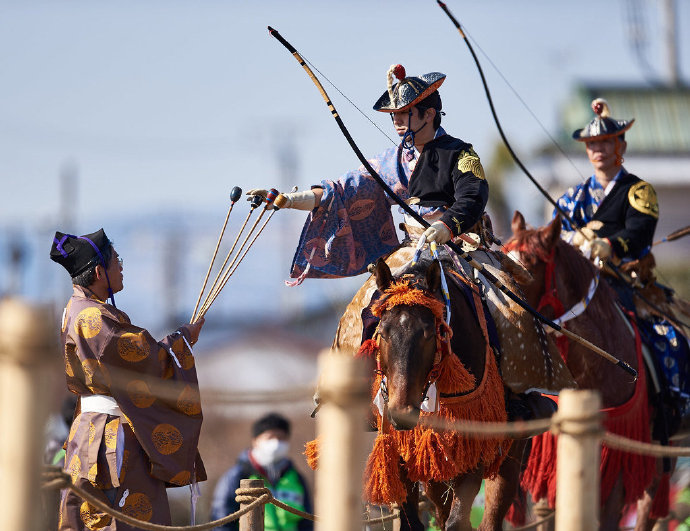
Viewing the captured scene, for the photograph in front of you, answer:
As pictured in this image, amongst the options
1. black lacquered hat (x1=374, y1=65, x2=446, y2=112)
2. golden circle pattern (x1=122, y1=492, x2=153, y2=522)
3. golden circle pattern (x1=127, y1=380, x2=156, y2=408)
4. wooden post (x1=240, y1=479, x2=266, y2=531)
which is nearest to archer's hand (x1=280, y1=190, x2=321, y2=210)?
black lacquered hat (x1=374, y1=65, x2=446, y2=112)

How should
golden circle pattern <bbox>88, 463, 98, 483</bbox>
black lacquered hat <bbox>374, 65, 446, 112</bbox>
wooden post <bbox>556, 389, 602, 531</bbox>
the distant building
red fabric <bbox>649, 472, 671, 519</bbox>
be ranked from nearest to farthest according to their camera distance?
wooden post <bbox>556, 389, 602, 531</bbox>, golden circle pattern <bbox>88, 463, 98, 483</bbox>, black lacquered hat <bbox>374, 65, 446, 112</bbox>, red fabric <bbox>649, 472, 671, 519</bbox>, the distant building

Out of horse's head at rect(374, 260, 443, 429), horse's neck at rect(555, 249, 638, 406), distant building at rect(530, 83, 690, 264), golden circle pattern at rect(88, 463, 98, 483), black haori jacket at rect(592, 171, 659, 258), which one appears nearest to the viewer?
horse's head at rect(374, 260, 443, 429)

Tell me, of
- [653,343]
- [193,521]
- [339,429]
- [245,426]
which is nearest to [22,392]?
[339,429]

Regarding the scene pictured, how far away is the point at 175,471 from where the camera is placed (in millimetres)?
5160

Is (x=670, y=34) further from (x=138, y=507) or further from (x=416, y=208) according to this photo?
(x=138, y=507)

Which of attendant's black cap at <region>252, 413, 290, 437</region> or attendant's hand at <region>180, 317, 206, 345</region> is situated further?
attendant's black cap at <region>252, 413, 290, 437</region>

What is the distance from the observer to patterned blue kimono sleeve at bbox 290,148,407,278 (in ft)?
19.7

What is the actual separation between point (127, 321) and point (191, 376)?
400mm

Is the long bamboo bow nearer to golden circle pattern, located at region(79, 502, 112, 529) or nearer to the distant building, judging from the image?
golden circle pattern, located at region(79, 502, 112, 529)

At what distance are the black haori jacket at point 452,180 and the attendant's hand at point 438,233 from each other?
140 mm

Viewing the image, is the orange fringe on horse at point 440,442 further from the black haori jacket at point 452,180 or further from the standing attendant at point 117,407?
the standing attendant at point 117,407

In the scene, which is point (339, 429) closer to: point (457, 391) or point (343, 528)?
point (343, 528)

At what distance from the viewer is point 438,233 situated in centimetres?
519

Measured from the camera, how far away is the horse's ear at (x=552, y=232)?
629 cm
